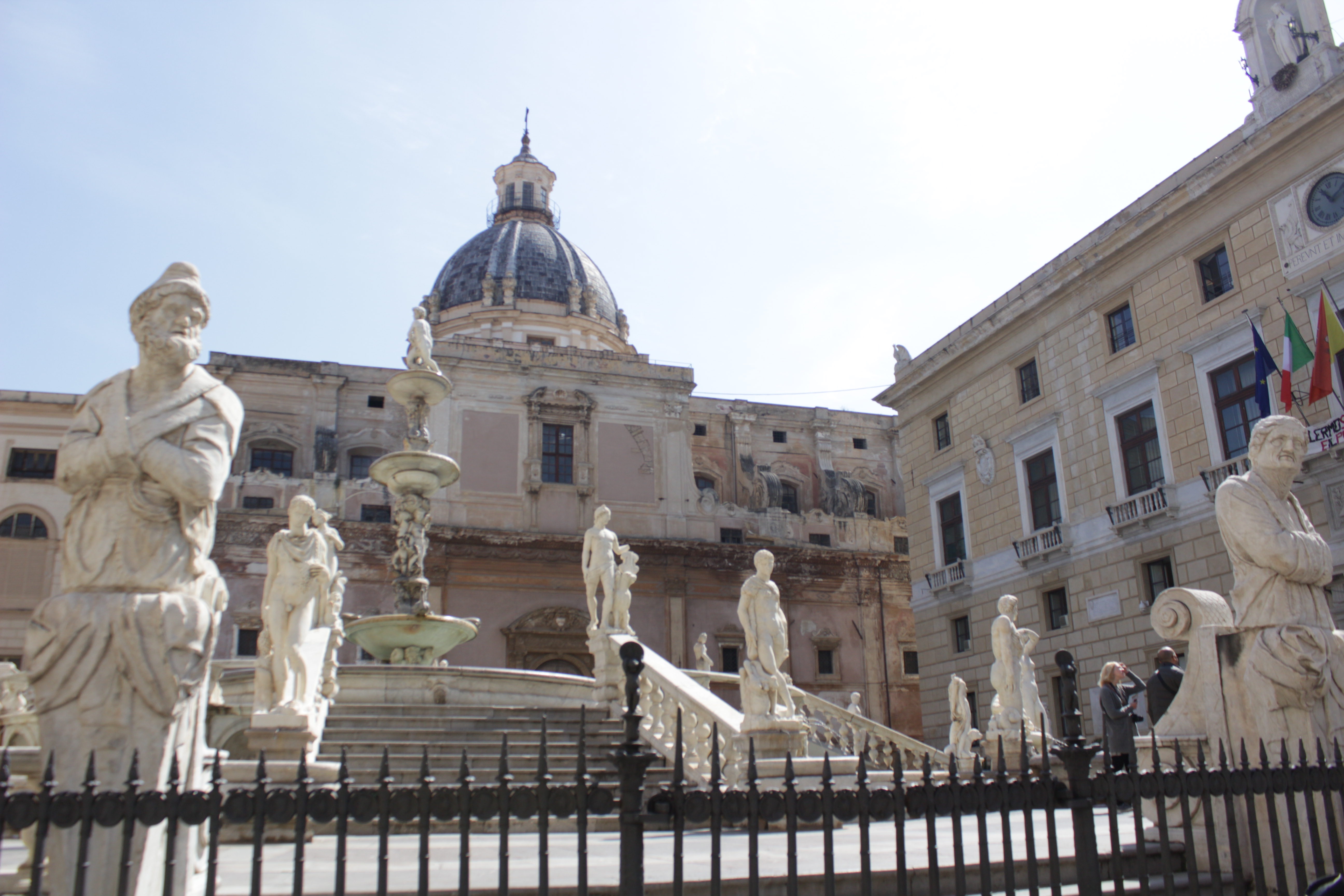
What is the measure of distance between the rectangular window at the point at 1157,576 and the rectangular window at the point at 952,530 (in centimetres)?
576

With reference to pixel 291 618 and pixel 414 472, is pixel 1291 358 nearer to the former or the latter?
pixel 414 472

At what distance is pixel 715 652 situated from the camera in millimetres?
33844

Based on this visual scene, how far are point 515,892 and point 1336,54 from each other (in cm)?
2060

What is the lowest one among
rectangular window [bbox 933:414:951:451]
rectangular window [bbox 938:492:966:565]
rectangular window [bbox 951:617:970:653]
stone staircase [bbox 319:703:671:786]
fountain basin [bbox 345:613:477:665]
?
stone staircase [bbox 319:703:671:786]

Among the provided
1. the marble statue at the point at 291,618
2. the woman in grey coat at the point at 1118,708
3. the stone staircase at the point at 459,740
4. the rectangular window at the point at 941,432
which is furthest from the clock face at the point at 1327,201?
the marble statue at the point at 291,618

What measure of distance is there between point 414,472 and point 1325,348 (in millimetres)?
14877

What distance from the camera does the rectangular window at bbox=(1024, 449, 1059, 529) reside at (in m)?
23.1

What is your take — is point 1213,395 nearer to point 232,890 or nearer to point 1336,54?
point 1336,54

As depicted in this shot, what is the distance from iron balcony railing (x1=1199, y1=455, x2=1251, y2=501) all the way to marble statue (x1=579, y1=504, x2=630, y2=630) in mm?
10775

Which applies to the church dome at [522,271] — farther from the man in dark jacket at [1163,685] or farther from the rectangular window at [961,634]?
the man in dark jacket at [1163,685]

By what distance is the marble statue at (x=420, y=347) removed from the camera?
1838 cm

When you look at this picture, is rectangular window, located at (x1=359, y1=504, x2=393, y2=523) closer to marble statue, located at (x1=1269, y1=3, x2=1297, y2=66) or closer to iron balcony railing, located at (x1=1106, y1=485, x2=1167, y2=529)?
iron balcony railing, located at (x1=1106, y1=485, x2=1167, y2=529)

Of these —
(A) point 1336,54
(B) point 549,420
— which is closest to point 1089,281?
(A) point 1336,54

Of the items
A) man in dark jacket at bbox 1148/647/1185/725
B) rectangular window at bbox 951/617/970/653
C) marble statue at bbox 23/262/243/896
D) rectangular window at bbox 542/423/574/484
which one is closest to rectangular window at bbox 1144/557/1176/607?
rectangular window at bbox 951/617/970/653
